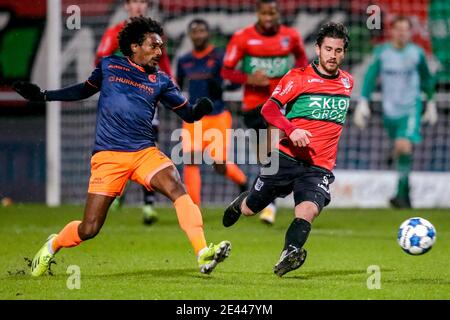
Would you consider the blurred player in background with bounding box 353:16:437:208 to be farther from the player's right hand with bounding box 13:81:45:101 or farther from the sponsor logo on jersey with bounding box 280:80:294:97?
the player's right hand with bounding box 13:81:45:101

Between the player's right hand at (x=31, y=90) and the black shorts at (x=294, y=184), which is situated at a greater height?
the player's right hand at (x=31, y=90)

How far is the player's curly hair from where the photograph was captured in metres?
7.98

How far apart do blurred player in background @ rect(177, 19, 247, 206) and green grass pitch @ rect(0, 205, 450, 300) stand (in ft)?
1.73

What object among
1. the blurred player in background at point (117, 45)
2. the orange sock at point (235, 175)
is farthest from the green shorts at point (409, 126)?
the blurred player in background at point (117, 45)

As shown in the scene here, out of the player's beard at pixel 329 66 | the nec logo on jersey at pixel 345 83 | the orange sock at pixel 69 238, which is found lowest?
the orange sock at pixel 69 238

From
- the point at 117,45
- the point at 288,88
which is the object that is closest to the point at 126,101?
the point at 288,88

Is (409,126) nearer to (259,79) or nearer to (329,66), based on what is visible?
(259,79)

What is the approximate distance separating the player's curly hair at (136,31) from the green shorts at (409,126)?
21.9ft

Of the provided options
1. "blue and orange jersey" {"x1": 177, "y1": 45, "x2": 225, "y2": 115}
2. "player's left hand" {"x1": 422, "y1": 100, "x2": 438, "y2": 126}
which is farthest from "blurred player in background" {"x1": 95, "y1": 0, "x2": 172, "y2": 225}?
"player's left hand" {"x1": 422, "y1": 100, "x2": 438, "y2": 126}

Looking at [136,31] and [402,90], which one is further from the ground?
[136,31]

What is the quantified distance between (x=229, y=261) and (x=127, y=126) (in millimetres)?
1674

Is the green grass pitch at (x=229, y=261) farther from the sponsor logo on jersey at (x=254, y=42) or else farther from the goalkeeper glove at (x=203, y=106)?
the sponsor logo on jersey at (x=254, y=42)

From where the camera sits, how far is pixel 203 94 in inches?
510

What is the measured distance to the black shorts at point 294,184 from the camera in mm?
7961
